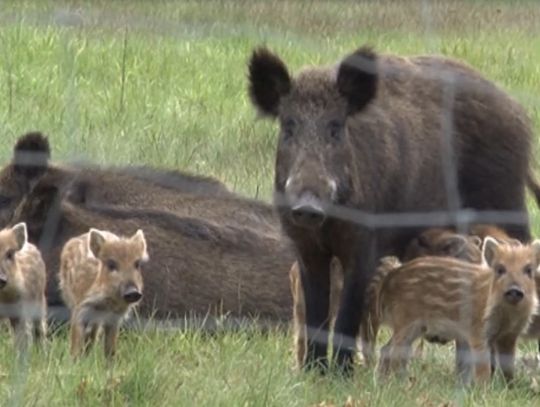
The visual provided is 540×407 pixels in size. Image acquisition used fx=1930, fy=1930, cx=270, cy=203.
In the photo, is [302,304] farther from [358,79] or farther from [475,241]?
[358,79]

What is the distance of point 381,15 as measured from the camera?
60.1 feet

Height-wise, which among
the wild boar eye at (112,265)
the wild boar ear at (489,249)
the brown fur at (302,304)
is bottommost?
the brown fur at (302,304)

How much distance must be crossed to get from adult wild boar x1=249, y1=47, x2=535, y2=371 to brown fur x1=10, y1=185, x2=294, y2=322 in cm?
107

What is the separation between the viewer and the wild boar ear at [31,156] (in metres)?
9.61

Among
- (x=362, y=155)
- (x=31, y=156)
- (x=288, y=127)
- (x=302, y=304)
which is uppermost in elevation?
(x=288, y=127)

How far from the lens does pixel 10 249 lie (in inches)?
319

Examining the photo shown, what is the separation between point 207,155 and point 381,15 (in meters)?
6.50

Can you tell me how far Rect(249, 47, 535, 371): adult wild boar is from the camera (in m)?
7.82

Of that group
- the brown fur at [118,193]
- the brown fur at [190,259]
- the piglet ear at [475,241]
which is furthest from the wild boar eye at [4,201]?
the piglet ear at [475,241]

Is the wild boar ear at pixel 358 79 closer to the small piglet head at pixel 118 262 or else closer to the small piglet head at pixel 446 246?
the small piglet head at pixel 446 246

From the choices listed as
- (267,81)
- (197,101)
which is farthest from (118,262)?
(197,101)

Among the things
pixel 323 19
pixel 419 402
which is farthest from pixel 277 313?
pixel 323 19

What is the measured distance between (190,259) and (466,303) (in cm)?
181

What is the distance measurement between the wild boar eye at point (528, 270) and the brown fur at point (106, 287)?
5.22ft
